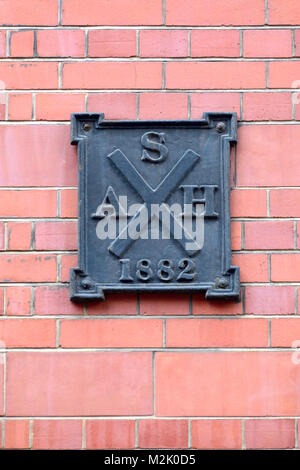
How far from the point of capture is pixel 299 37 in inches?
112

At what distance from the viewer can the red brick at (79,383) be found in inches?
106

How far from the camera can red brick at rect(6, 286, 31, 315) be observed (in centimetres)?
274

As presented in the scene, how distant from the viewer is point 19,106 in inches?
111

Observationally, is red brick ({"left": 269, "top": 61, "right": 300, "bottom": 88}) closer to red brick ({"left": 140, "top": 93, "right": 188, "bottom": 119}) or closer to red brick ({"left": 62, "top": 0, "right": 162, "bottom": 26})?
red brick ({"left": 140, "top": 93, "right": 188, "bottom": 119})

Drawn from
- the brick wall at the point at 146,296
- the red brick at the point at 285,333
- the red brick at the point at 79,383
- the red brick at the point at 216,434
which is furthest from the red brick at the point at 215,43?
the red brick at the point at 216,434

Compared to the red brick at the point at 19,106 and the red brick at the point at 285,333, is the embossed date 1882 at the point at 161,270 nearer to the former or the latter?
the red brick at the point at 285,333

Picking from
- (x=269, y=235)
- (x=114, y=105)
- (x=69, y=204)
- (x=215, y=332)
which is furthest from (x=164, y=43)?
(x=215, y=332)

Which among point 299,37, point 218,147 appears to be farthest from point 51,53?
point 299,37

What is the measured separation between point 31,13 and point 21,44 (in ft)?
0.37

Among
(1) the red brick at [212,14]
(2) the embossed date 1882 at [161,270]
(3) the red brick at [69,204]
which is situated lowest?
(2) the embossed date 1882 at [161,270]

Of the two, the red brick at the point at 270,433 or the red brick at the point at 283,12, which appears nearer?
the red brick at the point at 270,433

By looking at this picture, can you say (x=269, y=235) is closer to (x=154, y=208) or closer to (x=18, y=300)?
(x=154, y=208)

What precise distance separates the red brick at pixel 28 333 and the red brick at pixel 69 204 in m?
0.36

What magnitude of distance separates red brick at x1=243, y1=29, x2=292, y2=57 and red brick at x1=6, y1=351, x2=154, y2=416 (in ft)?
3.56
